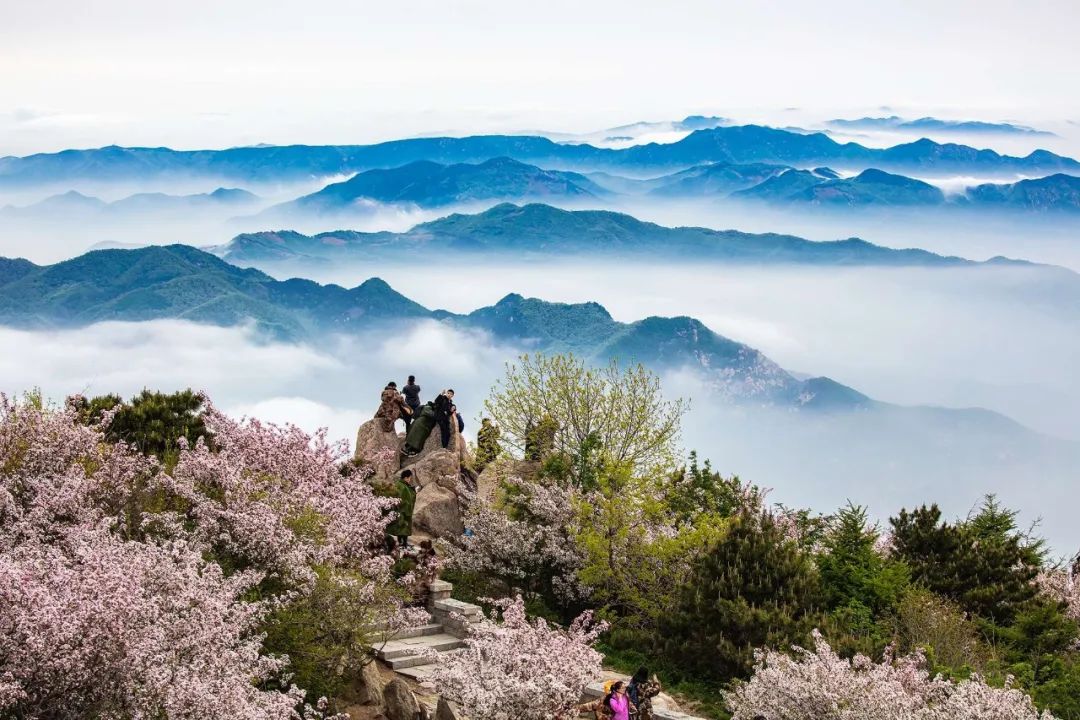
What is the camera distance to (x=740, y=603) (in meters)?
25.5

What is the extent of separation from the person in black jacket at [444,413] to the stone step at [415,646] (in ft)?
43.4

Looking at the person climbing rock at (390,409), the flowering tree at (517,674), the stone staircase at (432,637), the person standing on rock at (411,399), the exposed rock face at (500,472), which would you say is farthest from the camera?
the person standing on rock at (411,399)

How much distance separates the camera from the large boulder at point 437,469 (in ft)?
127

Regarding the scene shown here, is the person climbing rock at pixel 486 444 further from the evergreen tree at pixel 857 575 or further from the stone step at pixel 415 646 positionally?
the evergreen tree at pixel 857 575

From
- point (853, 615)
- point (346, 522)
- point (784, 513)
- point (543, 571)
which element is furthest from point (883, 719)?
point (784, 513)

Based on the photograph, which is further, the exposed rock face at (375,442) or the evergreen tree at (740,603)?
the exposed rock face at (375,442)

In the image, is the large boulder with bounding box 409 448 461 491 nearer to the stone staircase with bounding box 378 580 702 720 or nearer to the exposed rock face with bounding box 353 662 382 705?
the stone staircase with bounding box 378 580 702 720

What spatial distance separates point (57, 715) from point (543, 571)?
17843mm

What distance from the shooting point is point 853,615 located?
2748 centimetres

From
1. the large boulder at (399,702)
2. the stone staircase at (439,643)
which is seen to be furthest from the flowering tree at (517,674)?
the stone staircase at (439,643)

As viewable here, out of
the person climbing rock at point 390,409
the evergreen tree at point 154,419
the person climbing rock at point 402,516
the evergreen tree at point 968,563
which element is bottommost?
the evergreen tree at point 968,563

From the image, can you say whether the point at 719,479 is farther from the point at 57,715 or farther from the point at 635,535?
the point at 57,715

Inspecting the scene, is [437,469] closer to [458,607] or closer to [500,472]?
[500,472]

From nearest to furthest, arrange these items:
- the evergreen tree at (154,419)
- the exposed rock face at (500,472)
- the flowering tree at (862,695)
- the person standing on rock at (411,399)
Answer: the flowering tree at (862,695)
the evergreen tree at (154,419)
the exposed rock face at (500,472)
the person standing on rock at (411,399)
